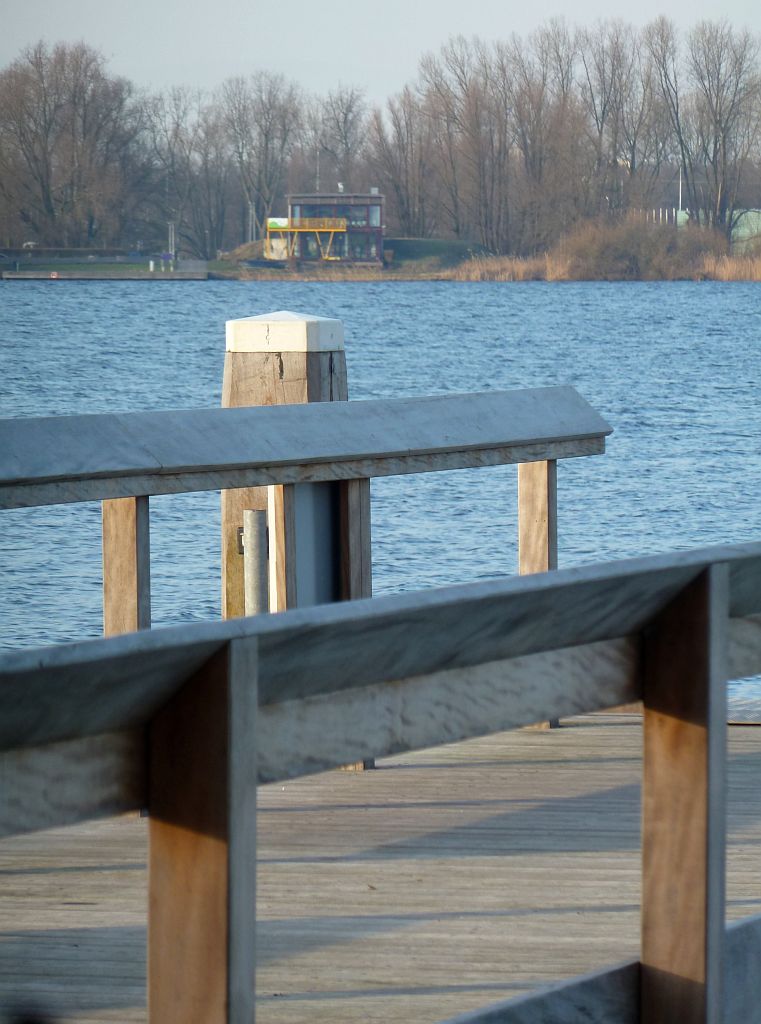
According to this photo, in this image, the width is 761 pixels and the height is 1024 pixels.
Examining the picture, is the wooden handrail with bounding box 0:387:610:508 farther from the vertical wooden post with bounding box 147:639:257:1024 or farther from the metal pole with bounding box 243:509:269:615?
the vertical wooden post with bounding box 147:639:257:1024

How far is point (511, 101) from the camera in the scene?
9162 centimetres

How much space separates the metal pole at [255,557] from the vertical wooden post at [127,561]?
0.84m

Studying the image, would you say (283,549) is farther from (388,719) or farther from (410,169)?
(410,169)

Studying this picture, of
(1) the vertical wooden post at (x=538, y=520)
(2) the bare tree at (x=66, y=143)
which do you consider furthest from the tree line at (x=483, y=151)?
(1) the vertical wooden post at (x=538, y=520)

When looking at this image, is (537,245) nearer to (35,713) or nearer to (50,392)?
(50,392)

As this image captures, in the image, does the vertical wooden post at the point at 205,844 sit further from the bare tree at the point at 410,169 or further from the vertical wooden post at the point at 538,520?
the bare tree at the point at 410,169

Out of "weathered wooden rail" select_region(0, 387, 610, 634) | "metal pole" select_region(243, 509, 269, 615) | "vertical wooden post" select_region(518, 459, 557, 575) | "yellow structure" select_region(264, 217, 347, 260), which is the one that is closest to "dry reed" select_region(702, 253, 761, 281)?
"yellow structure" select_region(264, 217, 347, 260)

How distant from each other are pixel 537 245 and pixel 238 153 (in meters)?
25.6

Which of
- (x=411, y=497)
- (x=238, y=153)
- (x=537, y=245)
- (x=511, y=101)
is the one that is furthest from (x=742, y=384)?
(x=238, y=153)

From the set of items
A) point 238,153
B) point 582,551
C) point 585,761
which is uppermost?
point 238,153

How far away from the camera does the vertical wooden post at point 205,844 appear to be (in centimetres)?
152

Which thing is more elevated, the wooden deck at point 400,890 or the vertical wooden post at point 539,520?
the vertical wooden post at point 539,520

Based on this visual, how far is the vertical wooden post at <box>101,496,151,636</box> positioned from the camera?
393 cm

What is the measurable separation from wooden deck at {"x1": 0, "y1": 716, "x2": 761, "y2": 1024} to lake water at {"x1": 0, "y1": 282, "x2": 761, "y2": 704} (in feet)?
30.1
